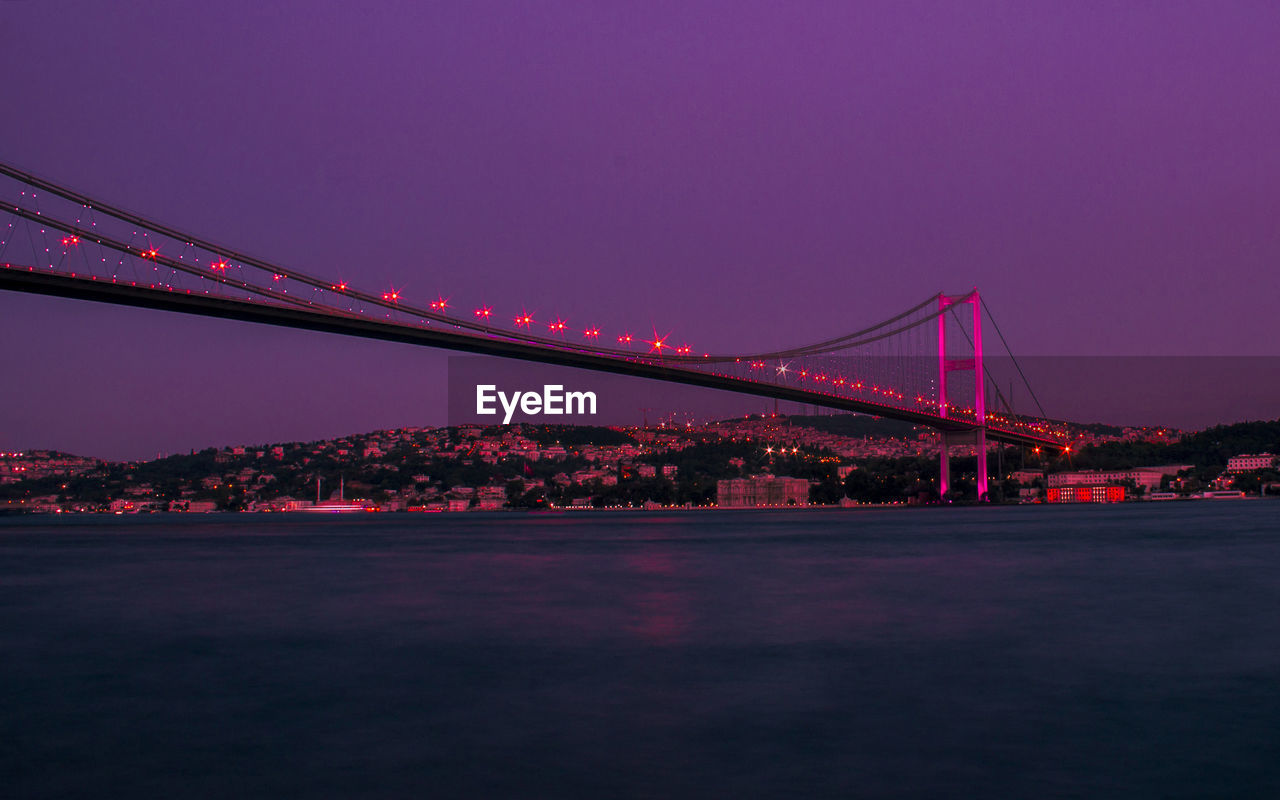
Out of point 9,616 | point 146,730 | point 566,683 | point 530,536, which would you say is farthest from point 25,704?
point 530,536

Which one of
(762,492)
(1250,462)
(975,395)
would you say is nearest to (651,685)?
(975,395)

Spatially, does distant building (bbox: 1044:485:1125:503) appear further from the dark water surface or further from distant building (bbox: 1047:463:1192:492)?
the dark water surface

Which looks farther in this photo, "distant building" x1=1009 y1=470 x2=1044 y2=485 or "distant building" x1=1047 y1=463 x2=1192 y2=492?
"distant building" x1=1047 y1=463 x2=1192 y2=492

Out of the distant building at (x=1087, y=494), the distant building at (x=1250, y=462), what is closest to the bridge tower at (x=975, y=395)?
the distant building at (x=1087, y=494)

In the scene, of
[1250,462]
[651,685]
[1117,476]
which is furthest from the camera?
[1250,462]

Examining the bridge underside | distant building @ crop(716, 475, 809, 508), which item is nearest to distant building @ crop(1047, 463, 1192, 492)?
distant building @ crop(716, 475, 809, 508)

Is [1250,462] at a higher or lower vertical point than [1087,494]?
higher

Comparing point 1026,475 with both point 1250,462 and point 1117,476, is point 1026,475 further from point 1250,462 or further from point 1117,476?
point 1250,462
